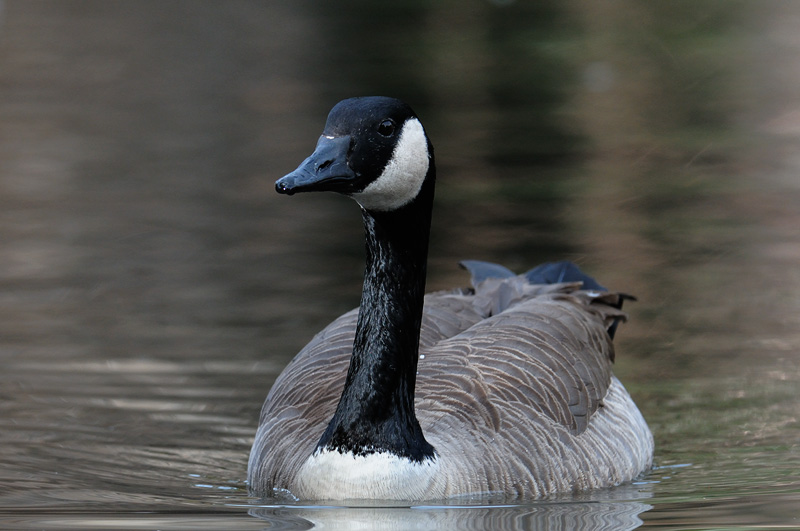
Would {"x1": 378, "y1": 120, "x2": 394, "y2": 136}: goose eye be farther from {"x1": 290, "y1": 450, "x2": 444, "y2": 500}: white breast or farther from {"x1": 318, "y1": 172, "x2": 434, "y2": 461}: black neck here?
{"x1": 290, "y1": 450, "x2": 444, "y2": 500}: white breast

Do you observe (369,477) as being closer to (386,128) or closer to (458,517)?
(458,517)

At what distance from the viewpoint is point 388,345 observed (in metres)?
7.04

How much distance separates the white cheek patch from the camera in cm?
652

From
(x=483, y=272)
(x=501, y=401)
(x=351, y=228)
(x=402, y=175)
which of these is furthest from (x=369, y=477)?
(x=351, y=228)

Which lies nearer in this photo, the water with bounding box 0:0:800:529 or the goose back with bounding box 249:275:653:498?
the goose back with bounding box 249:275:653:498

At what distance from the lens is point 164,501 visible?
712cm

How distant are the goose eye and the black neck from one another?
1.23ft

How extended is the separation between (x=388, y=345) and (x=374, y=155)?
1114mm

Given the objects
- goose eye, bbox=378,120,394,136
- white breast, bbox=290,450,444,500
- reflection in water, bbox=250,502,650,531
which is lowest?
reflection in water, bbox=250,502,650,531

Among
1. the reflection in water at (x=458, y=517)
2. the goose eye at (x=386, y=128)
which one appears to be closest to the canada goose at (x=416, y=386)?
the goose eye at (x=386, y=128)

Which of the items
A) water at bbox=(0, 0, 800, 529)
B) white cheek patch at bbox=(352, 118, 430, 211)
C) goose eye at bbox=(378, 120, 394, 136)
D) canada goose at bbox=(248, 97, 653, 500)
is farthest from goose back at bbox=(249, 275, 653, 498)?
goose eye at bbox=(378, 120, 394, 136)

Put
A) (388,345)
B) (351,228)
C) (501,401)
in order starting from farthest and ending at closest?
(351,228), (501,401), (388,345)

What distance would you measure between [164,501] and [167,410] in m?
2.00

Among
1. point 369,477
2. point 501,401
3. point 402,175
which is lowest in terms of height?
point 369,477
